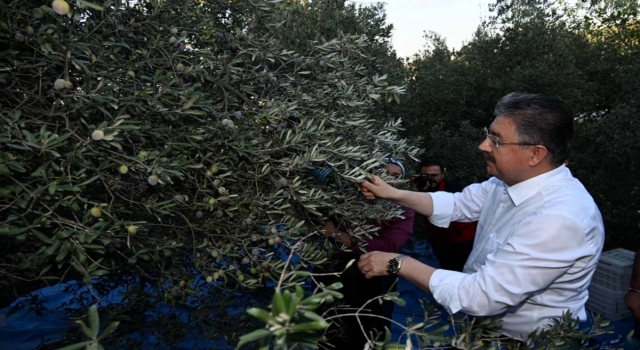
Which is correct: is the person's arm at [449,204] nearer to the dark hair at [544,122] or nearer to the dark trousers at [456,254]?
the dark hair at [544,122]

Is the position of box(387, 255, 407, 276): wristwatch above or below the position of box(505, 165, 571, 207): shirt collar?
below

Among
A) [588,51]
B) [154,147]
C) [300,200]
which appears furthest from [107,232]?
[588,51]

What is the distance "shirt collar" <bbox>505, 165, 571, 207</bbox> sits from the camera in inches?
101

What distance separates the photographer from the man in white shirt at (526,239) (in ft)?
7.20

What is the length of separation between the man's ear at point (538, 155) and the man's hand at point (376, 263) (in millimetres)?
860

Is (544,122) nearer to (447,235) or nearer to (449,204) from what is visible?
(449,204)

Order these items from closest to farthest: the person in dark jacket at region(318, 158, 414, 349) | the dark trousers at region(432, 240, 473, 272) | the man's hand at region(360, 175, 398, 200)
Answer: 1. the man's hand at region(360, 175, 398, 200)
2. the person in dark jacket at region(318, 158, 414, 349)
3. the dark trousers at region(432, 240, 473, 272)

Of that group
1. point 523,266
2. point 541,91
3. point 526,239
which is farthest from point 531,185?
point 541,91

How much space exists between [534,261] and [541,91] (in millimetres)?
8403

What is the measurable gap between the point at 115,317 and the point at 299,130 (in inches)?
56.8

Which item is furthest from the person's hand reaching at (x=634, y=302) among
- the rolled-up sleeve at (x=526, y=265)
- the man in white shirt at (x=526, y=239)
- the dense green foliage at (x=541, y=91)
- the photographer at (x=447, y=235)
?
the dense green foliage at (x=541, y=91)

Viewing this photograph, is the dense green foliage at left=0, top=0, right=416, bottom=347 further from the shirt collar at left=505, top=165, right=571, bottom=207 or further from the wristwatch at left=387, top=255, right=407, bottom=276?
the shirt collar at left=505, top=165, right=571, bottom=207

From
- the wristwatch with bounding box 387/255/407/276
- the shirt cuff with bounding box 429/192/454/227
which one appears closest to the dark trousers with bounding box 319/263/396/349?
the shirt cuff with bounding box 429/192/454/227

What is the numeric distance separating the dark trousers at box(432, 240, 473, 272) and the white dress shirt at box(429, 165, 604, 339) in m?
2.78
